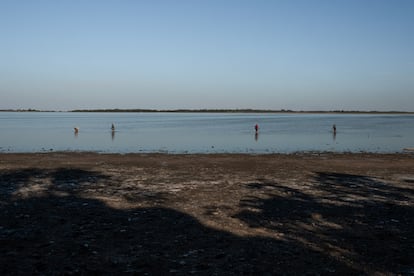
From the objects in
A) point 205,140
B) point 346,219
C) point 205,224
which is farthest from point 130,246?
point 205,140

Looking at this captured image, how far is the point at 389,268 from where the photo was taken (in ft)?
22.7

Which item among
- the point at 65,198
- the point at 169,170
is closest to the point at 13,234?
the point at 65,198

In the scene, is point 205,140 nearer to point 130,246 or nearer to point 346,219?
point 346,219

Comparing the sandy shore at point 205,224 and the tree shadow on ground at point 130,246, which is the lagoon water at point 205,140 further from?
the tree shadow on ground at point 130,246

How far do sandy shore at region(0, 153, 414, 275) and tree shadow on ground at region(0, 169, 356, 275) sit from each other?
2 cm

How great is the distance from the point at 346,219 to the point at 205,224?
3.81 m

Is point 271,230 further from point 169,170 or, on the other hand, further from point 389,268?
point 169,170

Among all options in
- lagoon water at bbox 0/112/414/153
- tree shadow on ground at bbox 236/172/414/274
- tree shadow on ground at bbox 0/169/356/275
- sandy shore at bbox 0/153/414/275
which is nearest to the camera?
tree shadow on ground at bbox 0/169/356/275

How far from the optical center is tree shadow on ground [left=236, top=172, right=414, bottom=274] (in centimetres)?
758

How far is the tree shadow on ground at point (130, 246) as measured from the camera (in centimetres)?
689

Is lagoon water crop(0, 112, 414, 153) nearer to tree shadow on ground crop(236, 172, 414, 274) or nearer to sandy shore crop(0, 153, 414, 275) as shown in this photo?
sandy shore crop(0, 153, 414, 275)

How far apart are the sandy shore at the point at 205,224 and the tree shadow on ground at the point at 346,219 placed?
0.03 m

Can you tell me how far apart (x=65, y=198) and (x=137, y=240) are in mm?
5285

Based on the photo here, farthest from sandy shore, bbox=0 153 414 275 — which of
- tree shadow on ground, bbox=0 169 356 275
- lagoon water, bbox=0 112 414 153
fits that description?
lagoon water, bbox=0 112 414 153
